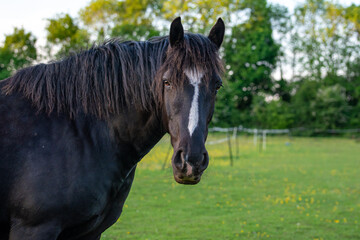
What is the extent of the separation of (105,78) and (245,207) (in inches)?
262

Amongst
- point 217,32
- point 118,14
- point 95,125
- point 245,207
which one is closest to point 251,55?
point 118,14

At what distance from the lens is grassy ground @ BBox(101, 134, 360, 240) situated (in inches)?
265

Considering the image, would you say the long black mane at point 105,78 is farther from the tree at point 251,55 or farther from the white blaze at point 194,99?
the tree at point 251,55

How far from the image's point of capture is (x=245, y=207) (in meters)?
8.80

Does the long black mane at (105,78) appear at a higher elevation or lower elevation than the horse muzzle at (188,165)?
higher

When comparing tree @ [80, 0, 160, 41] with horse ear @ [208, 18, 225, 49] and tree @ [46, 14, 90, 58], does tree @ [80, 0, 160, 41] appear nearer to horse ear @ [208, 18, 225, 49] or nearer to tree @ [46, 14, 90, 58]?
tree @ [46, 14, 90, 58]

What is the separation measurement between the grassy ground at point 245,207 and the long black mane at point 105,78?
3.59ft

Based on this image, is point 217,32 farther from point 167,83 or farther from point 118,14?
point 118,14

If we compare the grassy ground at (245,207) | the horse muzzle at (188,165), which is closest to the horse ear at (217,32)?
the horse muzzle at (188,165)

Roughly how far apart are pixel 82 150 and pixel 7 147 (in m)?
0.50

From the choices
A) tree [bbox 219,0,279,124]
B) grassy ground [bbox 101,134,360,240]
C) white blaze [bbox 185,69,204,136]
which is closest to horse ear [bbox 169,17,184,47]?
white blaze [bbox 185,69,204,136]

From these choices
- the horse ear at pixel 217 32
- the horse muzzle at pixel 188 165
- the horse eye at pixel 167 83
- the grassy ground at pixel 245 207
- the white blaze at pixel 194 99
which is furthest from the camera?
the grassy ground at pixel 245 207

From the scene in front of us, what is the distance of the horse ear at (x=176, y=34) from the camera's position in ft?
8.92

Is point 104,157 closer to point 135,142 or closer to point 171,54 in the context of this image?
point 135,142
